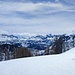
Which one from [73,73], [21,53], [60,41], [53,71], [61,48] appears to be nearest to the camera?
[73,73]

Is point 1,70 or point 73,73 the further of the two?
point 1,70

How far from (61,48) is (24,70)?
24.3m

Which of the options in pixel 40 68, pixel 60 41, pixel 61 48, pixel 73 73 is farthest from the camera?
pixel 60 41

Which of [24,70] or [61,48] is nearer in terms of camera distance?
[24,70]

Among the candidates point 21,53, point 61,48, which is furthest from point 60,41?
point 21,53

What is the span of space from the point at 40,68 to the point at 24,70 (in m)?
0.55

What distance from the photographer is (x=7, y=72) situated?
7.44m

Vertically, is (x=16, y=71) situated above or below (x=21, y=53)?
above

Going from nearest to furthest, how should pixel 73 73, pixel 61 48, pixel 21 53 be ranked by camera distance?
pixel 73 73
pixel 61 48
pixel 21 53

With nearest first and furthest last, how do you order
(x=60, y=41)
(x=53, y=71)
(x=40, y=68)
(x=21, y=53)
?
(x=53, y=71) → (x=40, y=68) → (x=60, y=41) → (x=21, y=53)

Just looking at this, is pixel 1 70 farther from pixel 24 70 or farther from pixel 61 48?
pixel 61 48

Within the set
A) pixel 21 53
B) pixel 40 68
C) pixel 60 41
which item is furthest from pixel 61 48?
pixel 40 68

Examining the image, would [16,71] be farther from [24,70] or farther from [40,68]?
[40,68]

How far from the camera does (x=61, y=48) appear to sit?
3164 centimetres
